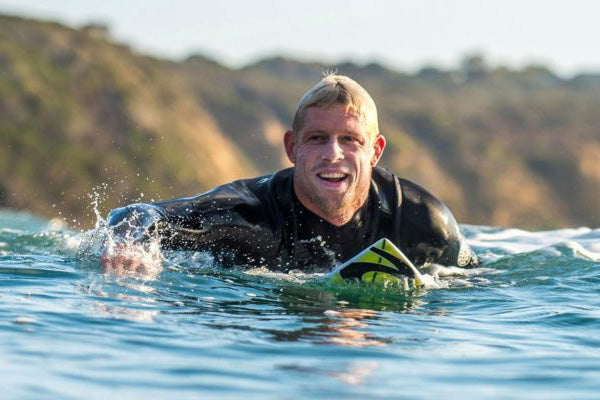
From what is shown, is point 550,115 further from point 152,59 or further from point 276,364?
point 276,364

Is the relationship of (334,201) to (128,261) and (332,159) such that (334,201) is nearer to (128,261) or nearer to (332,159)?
(332,159)

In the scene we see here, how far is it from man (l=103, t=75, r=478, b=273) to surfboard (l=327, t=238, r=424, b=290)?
70 centimetres

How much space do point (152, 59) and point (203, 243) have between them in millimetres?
46330

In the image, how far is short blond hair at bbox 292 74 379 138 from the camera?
324 inches

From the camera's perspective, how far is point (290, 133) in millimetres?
8547

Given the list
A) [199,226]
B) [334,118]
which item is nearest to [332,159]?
[334,118]

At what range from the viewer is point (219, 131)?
170ft

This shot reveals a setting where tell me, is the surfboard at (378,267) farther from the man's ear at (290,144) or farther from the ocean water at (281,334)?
the man's ear at (290,144)

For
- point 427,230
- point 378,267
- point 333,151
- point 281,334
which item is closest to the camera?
point 281,334

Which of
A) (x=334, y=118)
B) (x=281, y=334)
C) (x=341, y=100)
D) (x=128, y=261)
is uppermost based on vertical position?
(x=341, y=100)

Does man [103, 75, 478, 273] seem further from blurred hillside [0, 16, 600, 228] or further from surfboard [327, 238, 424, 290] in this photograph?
blurred hillside [0, 16, 600, 228]

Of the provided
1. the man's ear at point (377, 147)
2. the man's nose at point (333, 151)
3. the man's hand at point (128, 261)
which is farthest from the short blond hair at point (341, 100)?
the man's hand at point (128, 261)

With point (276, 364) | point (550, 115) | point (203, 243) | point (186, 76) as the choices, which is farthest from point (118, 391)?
point (550, 115)

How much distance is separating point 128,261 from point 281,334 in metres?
2.24
